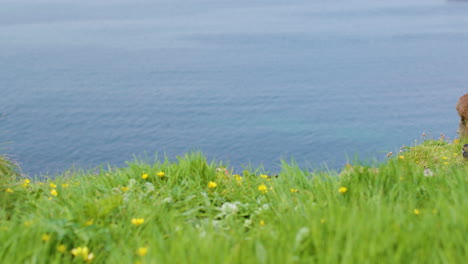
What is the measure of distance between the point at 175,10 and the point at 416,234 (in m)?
145

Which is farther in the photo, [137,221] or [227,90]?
[227,90]

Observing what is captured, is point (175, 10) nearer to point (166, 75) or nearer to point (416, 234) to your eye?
point (166, 75)

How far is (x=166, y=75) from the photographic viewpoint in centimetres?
5900

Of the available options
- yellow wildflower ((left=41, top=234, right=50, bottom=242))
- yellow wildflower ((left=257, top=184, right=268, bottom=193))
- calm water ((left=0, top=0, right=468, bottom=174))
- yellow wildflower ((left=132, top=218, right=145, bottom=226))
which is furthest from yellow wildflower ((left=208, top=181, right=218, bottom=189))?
yellow wildflower ((left=41, top=234, right=50, bottom=242))

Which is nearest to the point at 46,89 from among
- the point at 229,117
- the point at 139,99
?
the point at 139,99

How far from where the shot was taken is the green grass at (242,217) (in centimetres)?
287

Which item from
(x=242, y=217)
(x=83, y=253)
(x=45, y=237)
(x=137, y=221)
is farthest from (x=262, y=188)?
(x=45, y=237)

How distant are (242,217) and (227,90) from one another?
159 ft

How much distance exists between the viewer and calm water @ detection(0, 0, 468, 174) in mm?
38906

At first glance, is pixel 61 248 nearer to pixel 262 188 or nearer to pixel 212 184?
pixel 212 184

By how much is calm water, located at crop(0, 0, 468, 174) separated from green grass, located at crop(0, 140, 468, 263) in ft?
2.23

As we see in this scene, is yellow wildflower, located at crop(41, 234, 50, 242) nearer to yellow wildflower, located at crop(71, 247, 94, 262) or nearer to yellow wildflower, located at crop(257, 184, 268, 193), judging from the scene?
yellow wildflower, located at crop(71, 247, 94, 262)

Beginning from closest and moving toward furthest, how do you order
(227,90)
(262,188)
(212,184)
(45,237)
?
1. (45,237)
2. (262,188)
3. (212,184)
4. (227,90)

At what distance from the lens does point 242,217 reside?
168 inches
